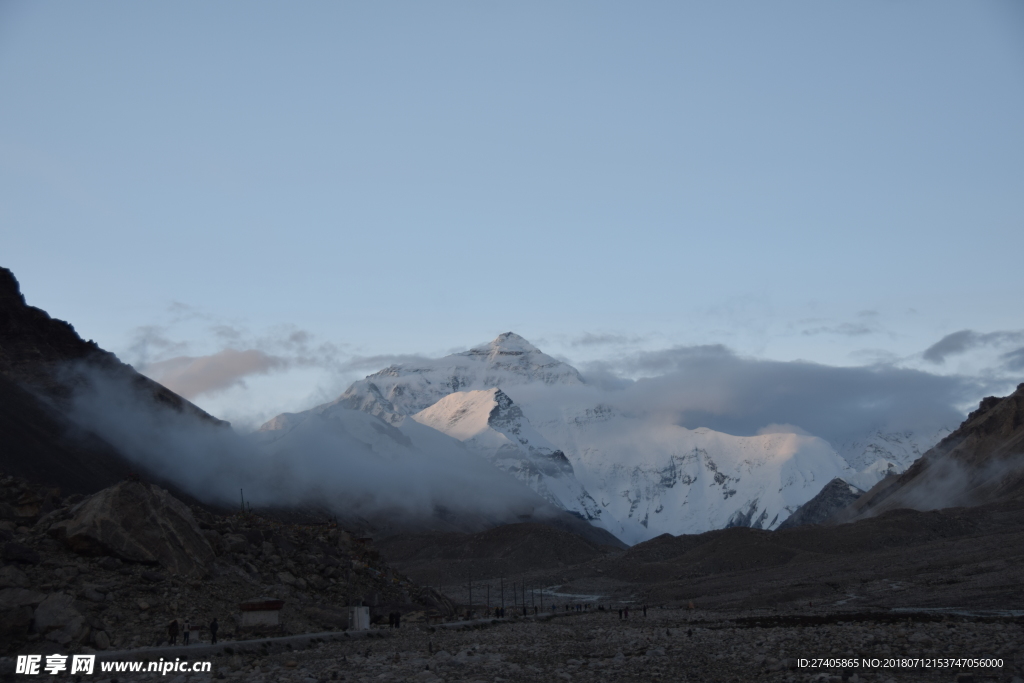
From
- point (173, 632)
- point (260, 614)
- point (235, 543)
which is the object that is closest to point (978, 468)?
point (235, 543)

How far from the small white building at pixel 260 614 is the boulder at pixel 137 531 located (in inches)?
105

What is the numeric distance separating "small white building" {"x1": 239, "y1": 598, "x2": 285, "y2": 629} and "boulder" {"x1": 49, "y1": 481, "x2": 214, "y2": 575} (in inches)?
105

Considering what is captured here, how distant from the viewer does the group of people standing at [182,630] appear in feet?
98.8

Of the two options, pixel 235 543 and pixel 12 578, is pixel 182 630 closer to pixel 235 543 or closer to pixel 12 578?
pixel 12 578

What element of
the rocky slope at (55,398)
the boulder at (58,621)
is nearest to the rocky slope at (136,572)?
the boulder at (58,621)

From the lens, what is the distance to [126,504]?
117 ft

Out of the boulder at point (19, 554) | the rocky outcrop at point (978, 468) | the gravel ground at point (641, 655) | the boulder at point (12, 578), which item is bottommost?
the gravel ground at point (641, 655)

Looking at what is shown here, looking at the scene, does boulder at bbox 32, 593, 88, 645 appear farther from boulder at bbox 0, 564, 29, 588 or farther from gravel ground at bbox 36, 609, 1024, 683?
gravel ground at bbox 36, 609, 1024, 683

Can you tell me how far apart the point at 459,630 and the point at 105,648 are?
20.1 metres

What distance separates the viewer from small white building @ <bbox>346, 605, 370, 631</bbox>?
39125 mm

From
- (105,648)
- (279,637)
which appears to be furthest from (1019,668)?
(105,648)

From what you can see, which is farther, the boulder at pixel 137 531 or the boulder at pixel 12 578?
the boulder at pixel 137 531

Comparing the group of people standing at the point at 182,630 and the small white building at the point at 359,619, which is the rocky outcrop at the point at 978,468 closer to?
the small white building at the point at 359,619

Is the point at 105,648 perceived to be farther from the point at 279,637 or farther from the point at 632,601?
the point at 632,601
